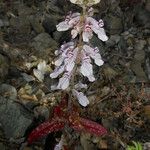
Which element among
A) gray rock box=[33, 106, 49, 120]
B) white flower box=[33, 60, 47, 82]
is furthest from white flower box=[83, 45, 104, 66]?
white flower box=[33, 60, 47, 82]

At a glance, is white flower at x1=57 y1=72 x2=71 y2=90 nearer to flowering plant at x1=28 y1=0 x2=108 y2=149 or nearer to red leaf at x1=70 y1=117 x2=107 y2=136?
flowering plant at x1=28 y1=0 x2=108 y2=149

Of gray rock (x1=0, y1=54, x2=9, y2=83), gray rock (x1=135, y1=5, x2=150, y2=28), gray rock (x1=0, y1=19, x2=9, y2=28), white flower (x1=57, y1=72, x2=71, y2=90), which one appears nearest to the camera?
white flower (x1=57, y1=72, x2=71, y2=90)

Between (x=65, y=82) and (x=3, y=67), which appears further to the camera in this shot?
(x=3, y=67)

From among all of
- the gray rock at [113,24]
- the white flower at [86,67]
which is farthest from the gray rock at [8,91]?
the gray rock at [113,24]

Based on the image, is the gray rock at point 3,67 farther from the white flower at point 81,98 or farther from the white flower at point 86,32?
the white flower at point 86,32

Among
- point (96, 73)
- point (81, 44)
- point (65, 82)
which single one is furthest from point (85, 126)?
point (96, 73)

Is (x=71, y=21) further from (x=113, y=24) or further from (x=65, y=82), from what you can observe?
(x=113, y=24)

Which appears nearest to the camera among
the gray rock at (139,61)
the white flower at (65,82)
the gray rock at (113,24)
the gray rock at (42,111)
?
the white flower at (65,82)

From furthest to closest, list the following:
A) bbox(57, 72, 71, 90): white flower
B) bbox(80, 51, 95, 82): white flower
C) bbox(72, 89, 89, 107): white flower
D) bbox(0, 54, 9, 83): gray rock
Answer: bbox(0, 54, 9, 83): gray rock
bbox(72, 89, 89, 107): white flower
bbox(57, 72, 71, 90): white flower
bbox(80, 51, 95, 82): white flower
